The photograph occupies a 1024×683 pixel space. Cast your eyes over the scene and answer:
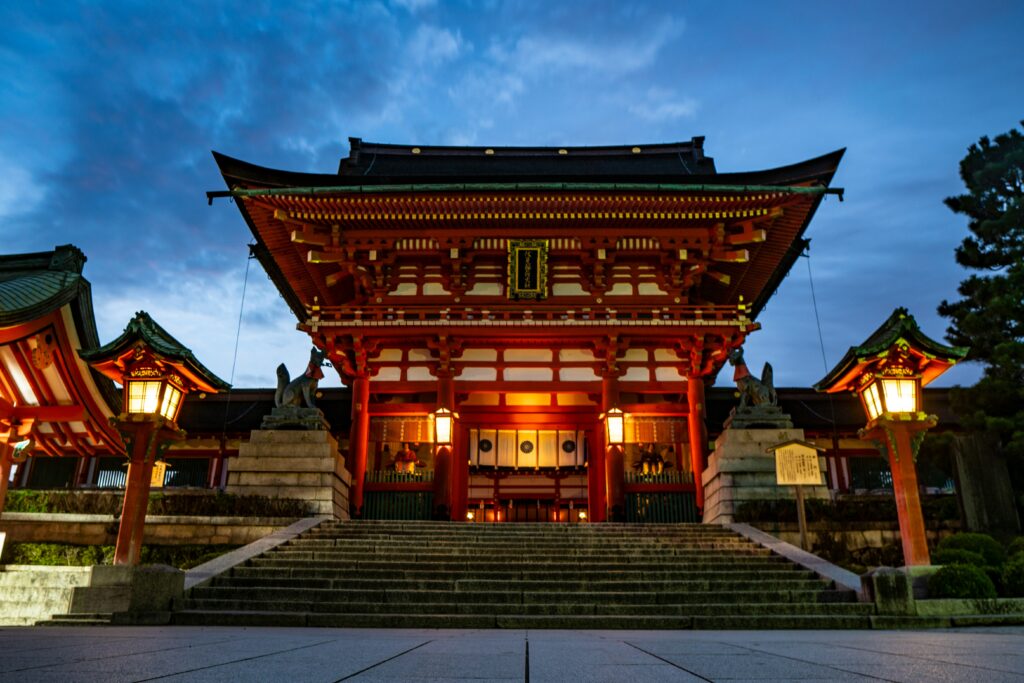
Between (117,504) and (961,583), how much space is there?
15469 mm

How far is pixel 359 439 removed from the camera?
18.4 m

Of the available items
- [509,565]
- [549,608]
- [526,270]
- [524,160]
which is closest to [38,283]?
[509,565]

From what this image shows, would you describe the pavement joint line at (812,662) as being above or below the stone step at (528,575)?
below

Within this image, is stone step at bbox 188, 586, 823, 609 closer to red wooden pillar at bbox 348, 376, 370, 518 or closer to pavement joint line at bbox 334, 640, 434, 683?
pavement joint line at bbox 334, 640, 434, 683

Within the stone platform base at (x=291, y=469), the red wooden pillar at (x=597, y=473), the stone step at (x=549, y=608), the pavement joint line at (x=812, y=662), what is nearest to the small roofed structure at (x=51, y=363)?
the stone platform base at (x=291, y=469)

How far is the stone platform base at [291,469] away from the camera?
49.6 ft

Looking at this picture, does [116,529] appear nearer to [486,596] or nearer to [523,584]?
[486,596]

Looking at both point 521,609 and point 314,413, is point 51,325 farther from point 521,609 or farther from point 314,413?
point 521,609

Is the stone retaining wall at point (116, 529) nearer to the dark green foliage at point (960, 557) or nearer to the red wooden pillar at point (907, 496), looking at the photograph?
the red wooden pillar at point (907, 496)

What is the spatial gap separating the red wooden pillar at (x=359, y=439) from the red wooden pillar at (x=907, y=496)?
12.8 m

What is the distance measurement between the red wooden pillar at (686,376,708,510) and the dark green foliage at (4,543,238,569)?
38.4 feet

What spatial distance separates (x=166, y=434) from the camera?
10.5m

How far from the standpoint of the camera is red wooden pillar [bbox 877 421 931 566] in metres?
9.71

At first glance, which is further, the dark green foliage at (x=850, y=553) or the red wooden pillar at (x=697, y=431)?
the red wooden pillar at (x=697, y=431)
